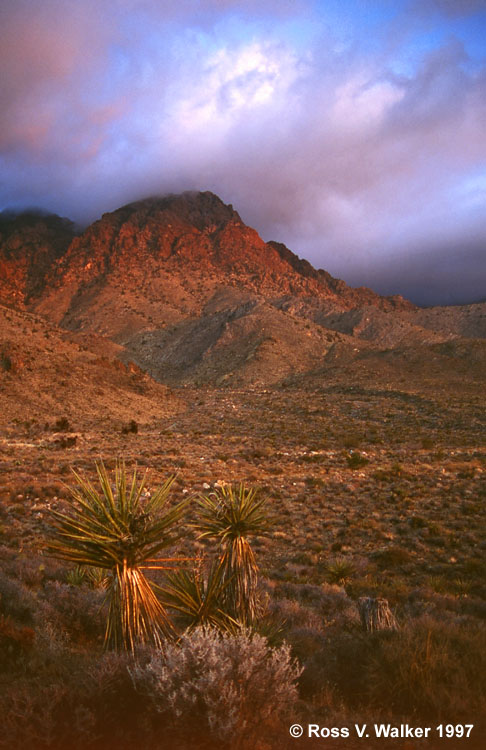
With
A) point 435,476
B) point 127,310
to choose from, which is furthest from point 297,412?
point 127,310

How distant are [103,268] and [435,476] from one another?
363 feet

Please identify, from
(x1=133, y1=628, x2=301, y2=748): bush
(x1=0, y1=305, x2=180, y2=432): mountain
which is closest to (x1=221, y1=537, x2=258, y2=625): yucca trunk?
(x1=133, y1=628, x2=301, y2=748): bush

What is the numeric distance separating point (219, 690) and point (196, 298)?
311 feet

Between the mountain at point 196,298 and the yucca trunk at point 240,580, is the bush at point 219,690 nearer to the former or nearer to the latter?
the yucca trunk at point 240,580

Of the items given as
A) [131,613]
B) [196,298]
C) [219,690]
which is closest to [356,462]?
[131,613]

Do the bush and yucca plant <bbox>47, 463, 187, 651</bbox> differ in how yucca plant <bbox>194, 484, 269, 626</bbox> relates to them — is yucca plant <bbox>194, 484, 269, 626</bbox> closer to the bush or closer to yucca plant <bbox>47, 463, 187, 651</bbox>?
yucca plant <bbox>47, 463, 187, 651</bbox>

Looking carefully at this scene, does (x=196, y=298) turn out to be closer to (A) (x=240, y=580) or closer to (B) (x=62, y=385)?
(B) (x=62, y=385)

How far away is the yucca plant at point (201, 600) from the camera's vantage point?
5121mm

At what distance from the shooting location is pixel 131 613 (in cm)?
454

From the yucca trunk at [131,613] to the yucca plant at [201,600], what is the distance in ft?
1.13

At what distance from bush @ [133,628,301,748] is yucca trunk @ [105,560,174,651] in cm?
61

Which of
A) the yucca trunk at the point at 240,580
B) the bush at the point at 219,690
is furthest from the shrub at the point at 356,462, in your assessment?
the bush at the point at 219,690

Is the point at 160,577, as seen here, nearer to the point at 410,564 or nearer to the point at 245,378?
the point at 410,564

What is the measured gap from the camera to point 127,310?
89250 mm
